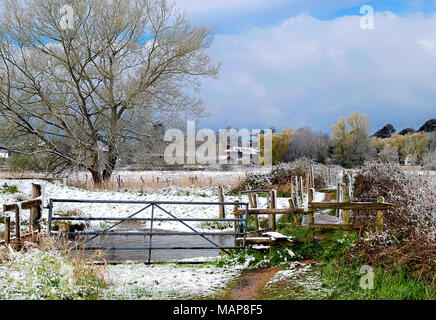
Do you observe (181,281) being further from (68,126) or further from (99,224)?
(68,126)

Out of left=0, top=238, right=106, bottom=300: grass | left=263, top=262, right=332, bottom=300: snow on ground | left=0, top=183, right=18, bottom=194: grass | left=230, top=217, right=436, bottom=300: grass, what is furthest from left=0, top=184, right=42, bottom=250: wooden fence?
left=0, top=183, right=18, bottom=194: grass

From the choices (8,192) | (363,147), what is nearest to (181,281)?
(8,192)

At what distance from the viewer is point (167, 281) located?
7.74 metres

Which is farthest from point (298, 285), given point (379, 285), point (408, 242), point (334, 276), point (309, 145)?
point (309, 145)

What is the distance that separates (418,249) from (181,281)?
398 centimetres

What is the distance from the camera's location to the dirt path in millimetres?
7033

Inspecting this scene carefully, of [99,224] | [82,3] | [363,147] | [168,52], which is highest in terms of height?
[82,3]

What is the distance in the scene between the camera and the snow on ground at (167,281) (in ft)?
22.4

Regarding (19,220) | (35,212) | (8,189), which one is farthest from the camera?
(8,189)

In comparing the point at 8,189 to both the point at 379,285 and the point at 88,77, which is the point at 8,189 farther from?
the point at 379,285

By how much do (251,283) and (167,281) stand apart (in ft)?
4.97

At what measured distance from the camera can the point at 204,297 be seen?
6809mm

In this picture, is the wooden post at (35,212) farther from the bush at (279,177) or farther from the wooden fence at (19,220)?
the bush at (279,177)

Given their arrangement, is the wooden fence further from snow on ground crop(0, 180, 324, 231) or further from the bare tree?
the bare tree
